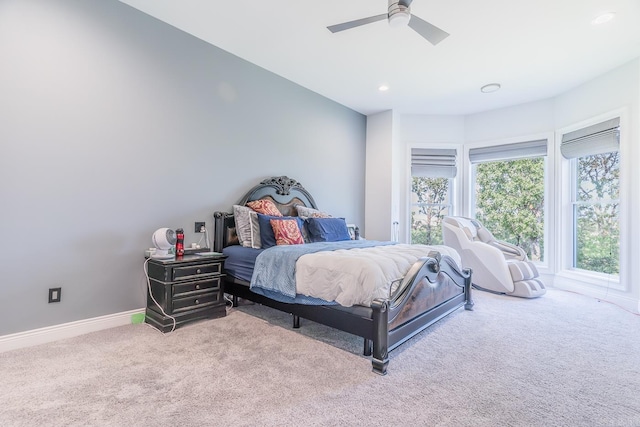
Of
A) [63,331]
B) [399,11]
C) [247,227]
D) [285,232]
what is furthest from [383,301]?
[63,331]

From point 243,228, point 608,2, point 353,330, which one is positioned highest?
point 608,2

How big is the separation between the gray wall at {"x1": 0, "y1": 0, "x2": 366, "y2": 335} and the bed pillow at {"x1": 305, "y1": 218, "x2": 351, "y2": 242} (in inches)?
37.4

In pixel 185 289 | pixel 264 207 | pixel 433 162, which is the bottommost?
pixel 185 289

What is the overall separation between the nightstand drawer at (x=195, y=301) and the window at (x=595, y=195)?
487cm

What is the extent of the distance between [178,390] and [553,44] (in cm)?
457

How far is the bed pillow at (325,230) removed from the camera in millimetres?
3674

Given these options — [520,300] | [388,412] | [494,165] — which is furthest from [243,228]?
[494,165]

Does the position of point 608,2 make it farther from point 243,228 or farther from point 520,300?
point 243,228

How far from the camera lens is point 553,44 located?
10.6ft

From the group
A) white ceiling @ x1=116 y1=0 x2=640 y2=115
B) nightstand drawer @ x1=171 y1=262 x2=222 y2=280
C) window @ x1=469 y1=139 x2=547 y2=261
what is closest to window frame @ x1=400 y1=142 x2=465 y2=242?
window @ x1=469 y1=139 x2=547 y2=261

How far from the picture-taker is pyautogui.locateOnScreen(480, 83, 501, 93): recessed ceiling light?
14.0ft

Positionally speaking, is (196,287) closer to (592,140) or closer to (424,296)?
(424,296)

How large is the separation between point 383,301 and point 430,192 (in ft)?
13.7

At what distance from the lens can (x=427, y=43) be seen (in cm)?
325
